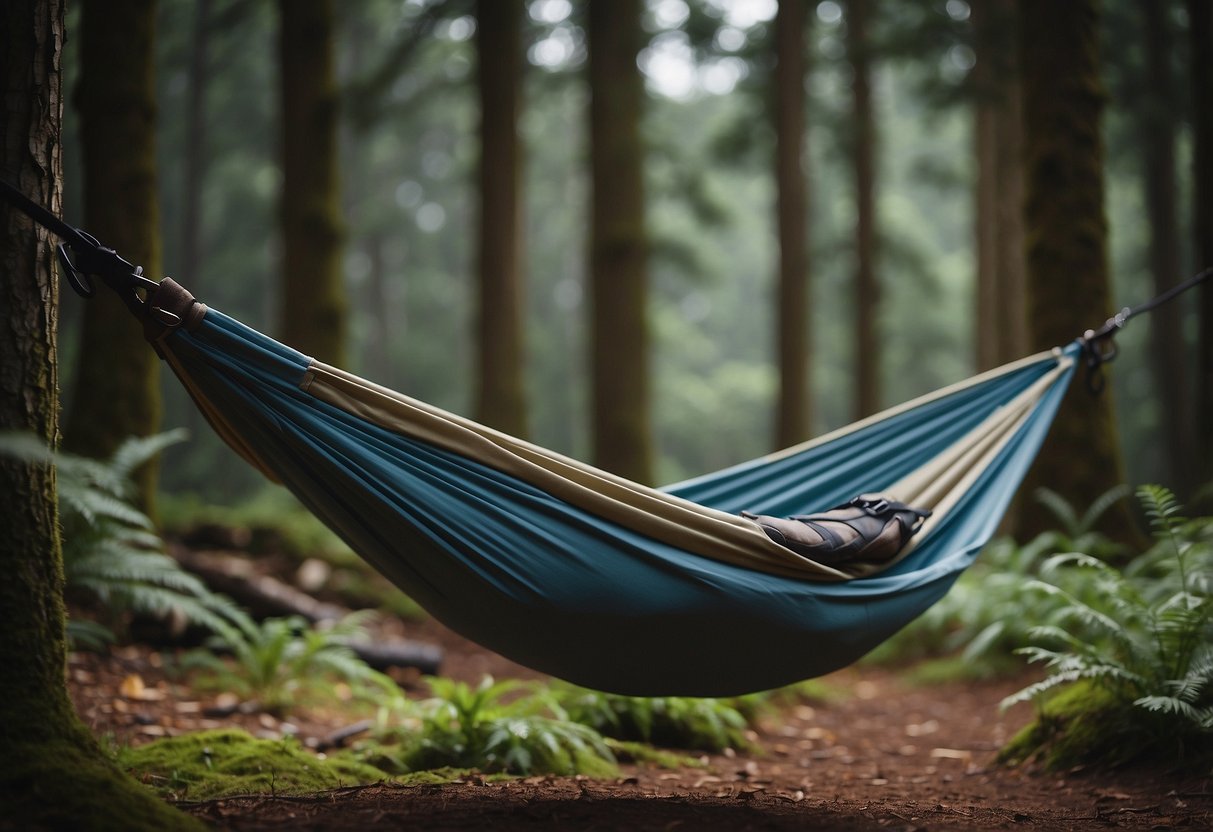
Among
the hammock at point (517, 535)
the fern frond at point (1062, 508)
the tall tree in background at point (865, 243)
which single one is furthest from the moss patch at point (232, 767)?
the tall tree in background at point (865, 243)

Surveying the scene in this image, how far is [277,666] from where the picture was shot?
114 inches

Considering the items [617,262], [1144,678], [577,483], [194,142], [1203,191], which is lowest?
[1144,678]

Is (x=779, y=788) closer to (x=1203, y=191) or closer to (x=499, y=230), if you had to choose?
(x=1203, y=191)

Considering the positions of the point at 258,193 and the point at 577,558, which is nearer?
the point at 577,558

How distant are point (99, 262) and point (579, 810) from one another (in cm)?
136

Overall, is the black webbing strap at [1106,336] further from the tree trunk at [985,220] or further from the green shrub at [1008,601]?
the tree trunk at [985,220]

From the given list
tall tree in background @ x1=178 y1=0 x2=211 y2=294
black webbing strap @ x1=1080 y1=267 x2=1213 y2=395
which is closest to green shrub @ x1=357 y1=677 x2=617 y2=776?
black webbing strap @ x1=1080 y1=267 x2=1213 y2=395

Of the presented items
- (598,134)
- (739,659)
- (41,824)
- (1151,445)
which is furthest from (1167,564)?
(1151,445)

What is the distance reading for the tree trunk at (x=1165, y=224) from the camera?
23.0 ft

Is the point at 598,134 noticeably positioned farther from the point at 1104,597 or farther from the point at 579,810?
the point at 579,810

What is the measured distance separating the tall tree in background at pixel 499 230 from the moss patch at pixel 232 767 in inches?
162

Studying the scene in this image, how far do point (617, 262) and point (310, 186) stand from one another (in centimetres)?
198

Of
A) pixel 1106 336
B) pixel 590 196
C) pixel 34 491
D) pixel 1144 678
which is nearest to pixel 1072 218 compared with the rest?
pixel 1106 336

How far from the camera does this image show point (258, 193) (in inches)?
493
